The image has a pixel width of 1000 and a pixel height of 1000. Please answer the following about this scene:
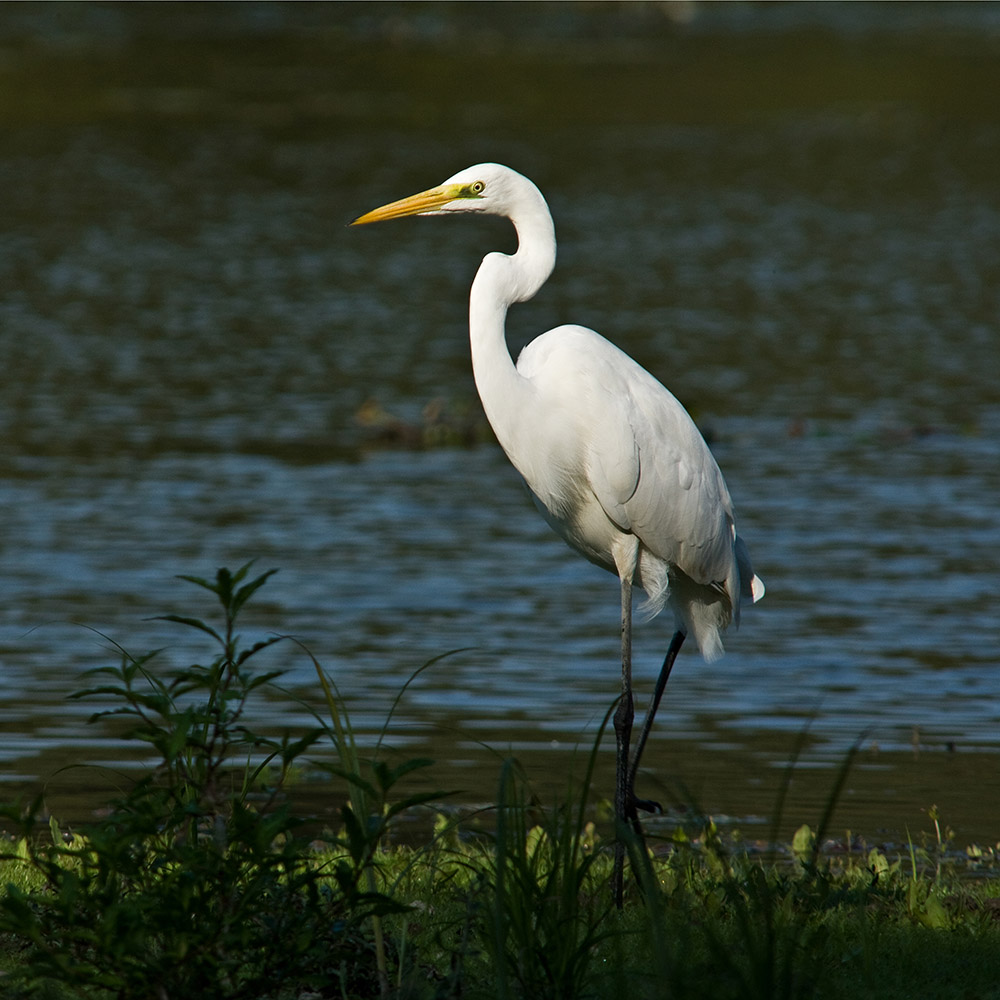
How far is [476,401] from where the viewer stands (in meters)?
14.1

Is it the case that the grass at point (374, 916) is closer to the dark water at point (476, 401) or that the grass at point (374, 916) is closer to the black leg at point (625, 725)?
the black leg at point (625, 725)

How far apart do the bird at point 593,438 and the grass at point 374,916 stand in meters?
0.91

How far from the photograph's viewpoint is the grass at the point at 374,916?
12.6 ft

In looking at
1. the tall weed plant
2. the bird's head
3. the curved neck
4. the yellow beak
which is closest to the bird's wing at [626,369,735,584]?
the curved neck

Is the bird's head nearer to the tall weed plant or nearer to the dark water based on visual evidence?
the dark water

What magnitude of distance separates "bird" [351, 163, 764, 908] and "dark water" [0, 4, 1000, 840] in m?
0.95

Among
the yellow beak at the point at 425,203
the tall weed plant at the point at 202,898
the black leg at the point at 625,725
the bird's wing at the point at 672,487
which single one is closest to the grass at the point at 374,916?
the tall weed plant at the point at 202,898

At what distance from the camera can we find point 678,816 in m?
6.60

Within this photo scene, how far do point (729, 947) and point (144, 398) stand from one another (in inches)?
407

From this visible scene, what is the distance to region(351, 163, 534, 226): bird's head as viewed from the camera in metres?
5.95

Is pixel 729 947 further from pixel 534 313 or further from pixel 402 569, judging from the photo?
pixel 534 313

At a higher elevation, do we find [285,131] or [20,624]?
[285,131]

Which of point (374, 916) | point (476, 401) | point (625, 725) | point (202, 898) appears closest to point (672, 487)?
point (625, 725)

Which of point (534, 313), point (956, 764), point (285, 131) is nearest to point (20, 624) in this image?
point (956, 764)
